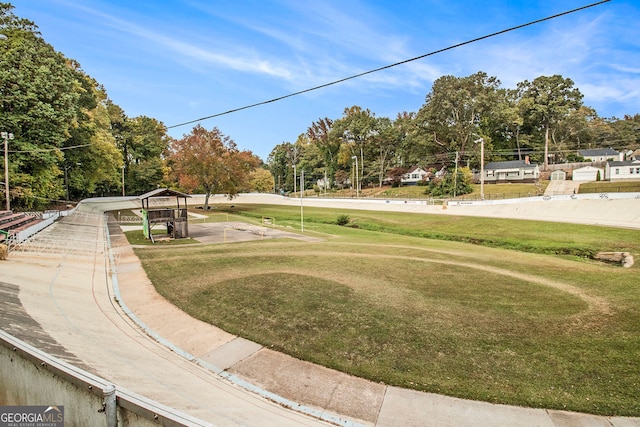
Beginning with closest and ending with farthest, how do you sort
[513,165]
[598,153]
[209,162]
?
[209,162]
[513,165]
[598,153]

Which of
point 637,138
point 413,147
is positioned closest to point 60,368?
point 413,147

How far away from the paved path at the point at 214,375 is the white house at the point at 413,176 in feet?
240

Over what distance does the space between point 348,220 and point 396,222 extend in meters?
5.24

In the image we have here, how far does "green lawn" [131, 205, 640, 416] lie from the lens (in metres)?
5.18

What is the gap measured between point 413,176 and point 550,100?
29992 millimetres

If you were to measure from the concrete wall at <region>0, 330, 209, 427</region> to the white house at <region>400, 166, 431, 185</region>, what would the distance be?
250 feet

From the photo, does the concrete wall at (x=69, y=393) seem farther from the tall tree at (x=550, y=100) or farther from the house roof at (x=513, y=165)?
the tall tree at (x=550, y=100)

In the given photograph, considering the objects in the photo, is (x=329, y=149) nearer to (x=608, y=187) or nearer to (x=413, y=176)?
(x=413, y=176)

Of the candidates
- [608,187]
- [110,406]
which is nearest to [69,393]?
[110,406]

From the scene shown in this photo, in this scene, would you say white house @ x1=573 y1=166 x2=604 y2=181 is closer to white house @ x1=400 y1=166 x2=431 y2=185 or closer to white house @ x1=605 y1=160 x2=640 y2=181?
white house @ x1=605 y1=160 x2=640 y2=181

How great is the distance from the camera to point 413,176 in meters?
78.4

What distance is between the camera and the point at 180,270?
11883 millimetres

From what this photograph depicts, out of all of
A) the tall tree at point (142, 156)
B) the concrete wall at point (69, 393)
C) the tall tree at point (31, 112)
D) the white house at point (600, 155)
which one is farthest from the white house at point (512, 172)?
the concrete wall at point (69, 393)

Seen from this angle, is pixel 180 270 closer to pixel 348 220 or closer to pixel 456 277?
pixel 456 277
